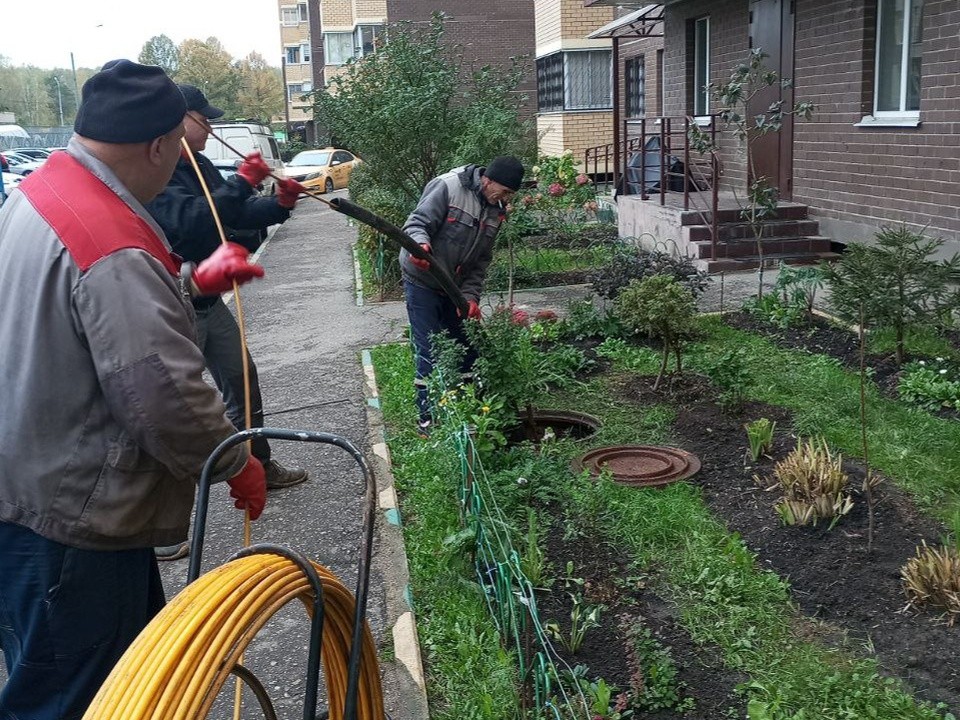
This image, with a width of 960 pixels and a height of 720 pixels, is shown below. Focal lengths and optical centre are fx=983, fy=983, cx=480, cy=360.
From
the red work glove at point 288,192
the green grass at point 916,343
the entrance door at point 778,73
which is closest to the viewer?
the red work glove at point 288,192

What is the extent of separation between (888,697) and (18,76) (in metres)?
129

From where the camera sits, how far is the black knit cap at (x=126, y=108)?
8.62 feet

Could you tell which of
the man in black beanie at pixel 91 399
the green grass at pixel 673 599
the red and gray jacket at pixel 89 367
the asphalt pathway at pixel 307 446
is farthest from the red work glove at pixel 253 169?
the red and gray jacket at pixel 89 367

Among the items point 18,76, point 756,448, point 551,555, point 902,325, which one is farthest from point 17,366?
point 18,76

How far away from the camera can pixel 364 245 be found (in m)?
13.2

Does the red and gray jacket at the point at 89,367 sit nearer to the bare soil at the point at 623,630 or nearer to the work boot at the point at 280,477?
the bare soil at the point at 623,630

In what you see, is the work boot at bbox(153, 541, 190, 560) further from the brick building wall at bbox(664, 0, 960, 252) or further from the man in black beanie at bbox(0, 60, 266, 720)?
the brick building wall at bbox(664, 0, 960, 252)

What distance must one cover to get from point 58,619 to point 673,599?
2.49 metres

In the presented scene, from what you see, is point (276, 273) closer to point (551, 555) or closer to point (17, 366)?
point (551, 555)

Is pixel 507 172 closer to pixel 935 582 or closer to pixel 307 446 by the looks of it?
pixel 307 446

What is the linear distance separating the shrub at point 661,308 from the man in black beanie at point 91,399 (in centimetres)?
438

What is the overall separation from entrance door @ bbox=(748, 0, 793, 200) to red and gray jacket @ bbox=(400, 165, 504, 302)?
744 cm

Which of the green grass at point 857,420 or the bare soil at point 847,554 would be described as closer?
the bare soil at point 847,554

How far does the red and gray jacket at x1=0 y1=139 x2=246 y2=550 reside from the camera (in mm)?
2449
